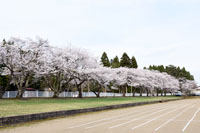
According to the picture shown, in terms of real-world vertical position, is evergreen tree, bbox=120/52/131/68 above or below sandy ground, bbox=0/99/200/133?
above

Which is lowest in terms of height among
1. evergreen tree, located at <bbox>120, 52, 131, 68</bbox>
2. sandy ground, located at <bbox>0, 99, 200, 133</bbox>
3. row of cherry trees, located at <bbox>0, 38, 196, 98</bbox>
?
sandy ground, located at <bbox>0, 99, 200, 133</bbox>

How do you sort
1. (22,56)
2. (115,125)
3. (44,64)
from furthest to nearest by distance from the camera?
(44,64) → (22,56) → (115,125)

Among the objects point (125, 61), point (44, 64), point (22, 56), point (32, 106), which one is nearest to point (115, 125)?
point (32, 106)

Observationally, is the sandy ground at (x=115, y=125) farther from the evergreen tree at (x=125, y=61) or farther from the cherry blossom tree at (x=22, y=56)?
the evergreen tree at (x=125, y=61)

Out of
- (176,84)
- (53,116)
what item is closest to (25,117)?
(53,116)

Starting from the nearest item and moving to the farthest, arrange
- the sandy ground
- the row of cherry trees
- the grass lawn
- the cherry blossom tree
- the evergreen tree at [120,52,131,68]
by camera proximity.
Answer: the sandy ground → the grass lawn → the cherry blossom tree → the row of cherry trees → the evergreen tree at [120,52,131,68]

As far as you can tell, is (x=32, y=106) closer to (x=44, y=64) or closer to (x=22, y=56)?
(x=22, y=56)

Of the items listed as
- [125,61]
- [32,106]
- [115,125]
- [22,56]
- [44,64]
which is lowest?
[115,125]

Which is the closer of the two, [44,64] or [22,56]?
[22,56]

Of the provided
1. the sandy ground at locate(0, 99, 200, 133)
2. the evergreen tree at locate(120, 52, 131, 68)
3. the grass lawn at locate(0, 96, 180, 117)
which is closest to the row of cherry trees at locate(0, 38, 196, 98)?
the grass lawn at locate(0, 96, 180, 117)

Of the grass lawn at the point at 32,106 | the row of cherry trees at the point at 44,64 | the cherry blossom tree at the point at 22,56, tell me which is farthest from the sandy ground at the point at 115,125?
the row of cherry trees at the point at 44,64

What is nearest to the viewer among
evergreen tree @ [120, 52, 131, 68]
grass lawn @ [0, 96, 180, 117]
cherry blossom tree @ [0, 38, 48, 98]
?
grass lawn @ [0, 96, 180, 117]

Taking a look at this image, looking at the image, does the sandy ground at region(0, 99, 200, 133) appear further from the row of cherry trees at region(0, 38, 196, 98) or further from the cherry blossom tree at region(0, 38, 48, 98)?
the row of cherry trees at region(0, 38, 196, 98)

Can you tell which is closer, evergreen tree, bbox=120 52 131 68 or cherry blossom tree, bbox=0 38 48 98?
cherry blossom tree, bbox=0 38 48 98
